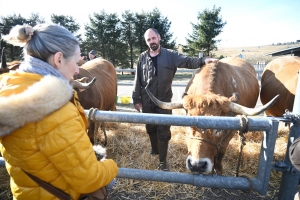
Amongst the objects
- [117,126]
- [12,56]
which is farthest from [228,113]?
[12,56]

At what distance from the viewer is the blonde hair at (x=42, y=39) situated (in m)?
1.30

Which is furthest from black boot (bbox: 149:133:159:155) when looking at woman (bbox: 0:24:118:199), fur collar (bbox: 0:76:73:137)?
fur collar (bbox: 0:76:73:137)

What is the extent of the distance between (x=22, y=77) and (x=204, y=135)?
2.02 metres

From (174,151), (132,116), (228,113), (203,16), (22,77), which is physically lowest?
(174,151)

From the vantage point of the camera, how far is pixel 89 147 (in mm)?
1301

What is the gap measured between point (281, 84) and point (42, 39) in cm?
486

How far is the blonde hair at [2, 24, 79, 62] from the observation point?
130 centimetres

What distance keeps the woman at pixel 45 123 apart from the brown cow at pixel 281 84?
4252 millimetres

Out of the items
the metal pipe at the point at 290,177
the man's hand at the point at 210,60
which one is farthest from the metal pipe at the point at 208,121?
the man's hand at the point at 210,60

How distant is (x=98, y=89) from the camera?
17.0 feet

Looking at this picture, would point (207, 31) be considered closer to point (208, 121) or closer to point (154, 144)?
point (154, 144)

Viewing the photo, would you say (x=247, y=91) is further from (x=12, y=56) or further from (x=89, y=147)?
(x=12, y=56)

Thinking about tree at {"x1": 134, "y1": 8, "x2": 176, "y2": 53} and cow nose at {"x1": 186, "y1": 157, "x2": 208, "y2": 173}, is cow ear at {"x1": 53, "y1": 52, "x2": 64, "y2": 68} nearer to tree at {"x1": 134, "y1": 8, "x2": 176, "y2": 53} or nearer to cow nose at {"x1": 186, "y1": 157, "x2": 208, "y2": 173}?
cow nose at {"x1": 186, "y1": 157, "x2": 208, "y2": 173}

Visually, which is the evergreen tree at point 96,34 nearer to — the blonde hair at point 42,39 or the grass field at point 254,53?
the grass field at point 254,53
